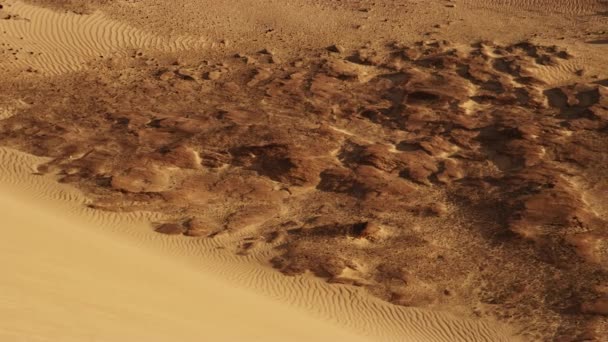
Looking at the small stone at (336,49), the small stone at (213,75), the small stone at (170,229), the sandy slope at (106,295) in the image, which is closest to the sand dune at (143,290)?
the sandy slope at (106,295)

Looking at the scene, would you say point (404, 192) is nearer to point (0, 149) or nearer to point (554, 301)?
point (554, 301)

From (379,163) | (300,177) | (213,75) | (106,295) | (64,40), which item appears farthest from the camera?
(64,40)

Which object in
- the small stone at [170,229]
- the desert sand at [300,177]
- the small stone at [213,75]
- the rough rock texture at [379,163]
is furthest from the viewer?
the small stone at [213,75]

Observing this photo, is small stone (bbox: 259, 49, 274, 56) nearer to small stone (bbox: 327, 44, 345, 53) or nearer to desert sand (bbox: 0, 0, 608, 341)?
desert sand (bbox: 0, 0, 608, 341)

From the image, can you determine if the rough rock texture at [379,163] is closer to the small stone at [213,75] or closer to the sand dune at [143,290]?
the small stone at [213,75]

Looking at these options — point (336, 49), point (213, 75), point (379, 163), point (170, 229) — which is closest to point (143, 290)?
point (170, 229)

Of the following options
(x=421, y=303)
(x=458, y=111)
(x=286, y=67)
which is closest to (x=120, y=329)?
(x=421, y=303)

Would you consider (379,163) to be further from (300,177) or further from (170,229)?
(170,229)
